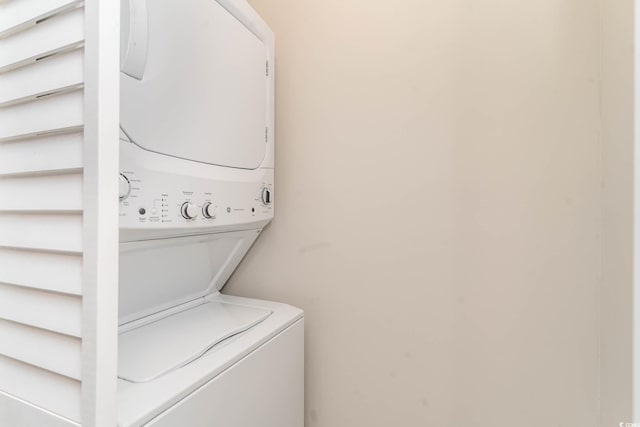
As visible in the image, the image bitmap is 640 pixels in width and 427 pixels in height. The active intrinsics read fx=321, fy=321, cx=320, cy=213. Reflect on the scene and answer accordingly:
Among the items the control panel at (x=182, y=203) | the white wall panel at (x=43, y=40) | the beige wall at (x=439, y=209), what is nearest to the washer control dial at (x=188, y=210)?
the control panel at (x=182, y=203)

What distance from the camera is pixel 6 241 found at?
0.75m

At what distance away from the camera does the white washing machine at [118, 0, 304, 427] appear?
0.93 m

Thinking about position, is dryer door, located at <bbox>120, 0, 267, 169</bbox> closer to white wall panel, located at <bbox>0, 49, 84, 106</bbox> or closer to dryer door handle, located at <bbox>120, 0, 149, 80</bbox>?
dryer door handle, located at <bbox>120, 0, 149, 80</bbox>

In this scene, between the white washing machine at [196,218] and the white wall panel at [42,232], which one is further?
the white washing machine at [196,218]

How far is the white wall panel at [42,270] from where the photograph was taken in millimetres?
647

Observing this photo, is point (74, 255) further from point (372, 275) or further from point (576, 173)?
point (576, 173)

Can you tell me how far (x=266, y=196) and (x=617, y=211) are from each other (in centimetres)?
141

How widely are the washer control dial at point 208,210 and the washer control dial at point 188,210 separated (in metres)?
0.06

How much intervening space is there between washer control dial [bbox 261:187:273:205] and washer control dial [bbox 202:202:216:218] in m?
0.39

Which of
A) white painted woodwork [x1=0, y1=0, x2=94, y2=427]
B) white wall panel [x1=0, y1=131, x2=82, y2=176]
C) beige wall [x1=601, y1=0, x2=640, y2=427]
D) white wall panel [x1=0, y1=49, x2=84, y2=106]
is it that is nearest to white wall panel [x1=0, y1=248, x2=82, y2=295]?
white painted woodwork [x1=0, y1=0, x2=94, y2=427]

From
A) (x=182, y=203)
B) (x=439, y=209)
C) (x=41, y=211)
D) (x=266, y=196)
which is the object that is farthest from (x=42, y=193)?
(x=439, y=209)

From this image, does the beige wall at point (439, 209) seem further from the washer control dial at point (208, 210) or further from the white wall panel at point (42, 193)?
the white wall panel at point (42, 193)

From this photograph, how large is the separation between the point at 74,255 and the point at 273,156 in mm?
1145

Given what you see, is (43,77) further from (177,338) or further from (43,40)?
(177,338)
